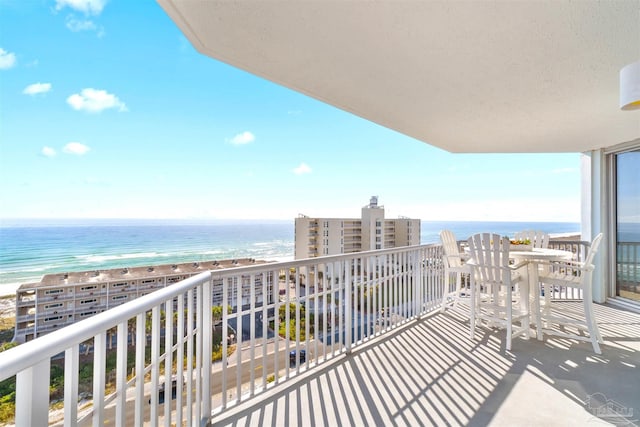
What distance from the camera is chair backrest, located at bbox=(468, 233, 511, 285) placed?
122 inches

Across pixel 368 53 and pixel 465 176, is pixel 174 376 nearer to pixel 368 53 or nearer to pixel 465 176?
pixel 368 53

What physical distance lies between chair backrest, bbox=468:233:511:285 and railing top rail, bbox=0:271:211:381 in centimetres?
300

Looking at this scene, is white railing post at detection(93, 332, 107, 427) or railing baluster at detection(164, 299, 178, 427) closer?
white railing post at detection(93, 332, 107, 427)

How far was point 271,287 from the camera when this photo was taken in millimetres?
2242

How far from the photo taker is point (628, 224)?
172 inches

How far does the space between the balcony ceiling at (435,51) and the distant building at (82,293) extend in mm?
1491

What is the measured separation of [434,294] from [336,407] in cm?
272

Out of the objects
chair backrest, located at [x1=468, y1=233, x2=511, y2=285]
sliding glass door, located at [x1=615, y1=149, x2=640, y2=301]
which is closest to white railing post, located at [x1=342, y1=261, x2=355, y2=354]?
chair backrest, located at [x1=468, y1=233, x2=511, y2=285]

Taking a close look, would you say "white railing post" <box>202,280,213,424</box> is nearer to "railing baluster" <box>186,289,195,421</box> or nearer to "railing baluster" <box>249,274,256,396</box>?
"railing baluster" <box>186,289,195,421</box>

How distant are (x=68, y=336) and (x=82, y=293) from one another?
736mm

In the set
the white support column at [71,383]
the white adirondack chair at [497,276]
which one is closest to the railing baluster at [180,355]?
the white support column at [71,383]

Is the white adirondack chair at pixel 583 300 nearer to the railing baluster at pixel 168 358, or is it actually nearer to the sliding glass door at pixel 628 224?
the sliding glass door at pixel 628 224

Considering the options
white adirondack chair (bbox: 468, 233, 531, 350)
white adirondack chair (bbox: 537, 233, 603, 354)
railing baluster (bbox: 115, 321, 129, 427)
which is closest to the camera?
railing baluster (bbox: 115, 321, 129, 427)
